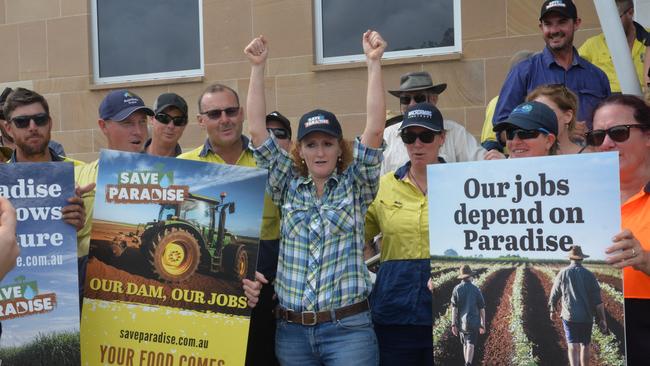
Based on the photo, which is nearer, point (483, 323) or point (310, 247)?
point (483, 323)

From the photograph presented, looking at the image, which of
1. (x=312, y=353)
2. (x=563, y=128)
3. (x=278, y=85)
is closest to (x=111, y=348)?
(x=312, y=353)

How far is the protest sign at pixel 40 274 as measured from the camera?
13.5ft

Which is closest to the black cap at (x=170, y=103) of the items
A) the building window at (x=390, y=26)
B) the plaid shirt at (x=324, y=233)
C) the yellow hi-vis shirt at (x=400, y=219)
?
the plaid shirt at (x=324, y=233)

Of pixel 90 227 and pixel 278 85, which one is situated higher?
pixel 278 85

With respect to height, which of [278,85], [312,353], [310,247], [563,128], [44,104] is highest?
[278,85]

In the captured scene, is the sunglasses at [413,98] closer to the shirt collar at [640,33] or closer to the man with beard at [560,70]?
the man with beard at [560,70]

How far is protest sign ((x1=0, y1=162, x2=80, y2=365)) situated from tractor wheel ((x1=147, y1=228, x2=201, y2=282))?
0.41 m

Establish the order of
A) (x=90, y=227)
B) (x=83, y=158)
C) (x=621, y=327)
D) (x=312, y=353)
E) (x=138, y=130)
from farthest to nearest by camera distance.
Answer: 1. (x=83, y=158)
2. (x=138, y=130)
3. (x=90, y=227)
4. (x=312, y=353)
5. (x=621, y=327)

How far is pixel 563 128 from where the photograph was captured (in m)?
4.17

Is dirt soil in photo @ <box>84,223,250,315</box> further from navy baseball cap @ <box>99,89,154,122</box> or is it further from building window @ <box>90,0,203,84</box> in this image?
building window @ <box>90,0,203,84</box>

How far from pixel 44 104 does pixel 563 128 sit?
9.65 ft

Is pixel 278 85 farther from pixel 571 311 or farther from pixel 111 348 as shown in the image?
pixel 571 311

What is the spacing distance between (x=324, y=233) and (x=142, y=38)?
601 cm

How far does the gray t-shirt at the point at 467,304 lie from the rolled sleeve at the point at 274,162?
110 centimetres
